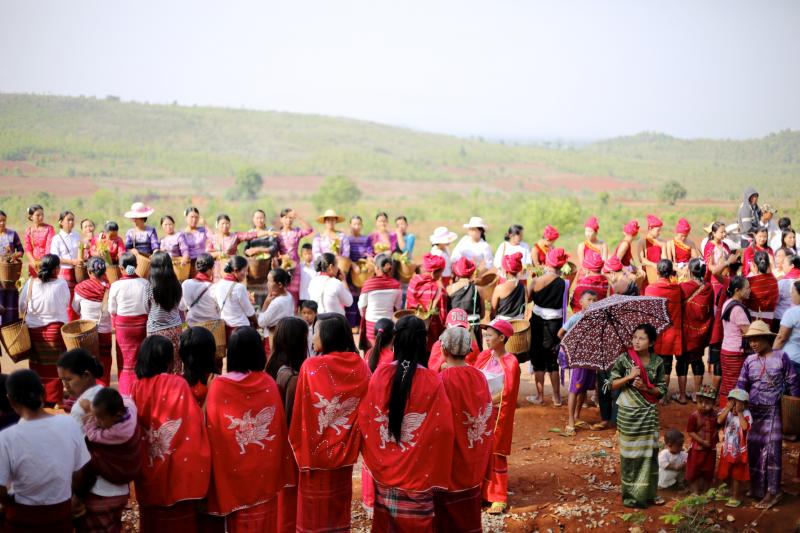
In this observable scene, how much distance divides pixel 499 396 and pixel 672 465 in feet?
6.17

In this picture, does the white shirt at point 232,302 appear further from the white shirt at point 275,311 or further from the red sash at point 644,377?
the red sash at point 644,377

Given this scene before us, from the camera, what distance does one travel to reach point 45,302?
8.61 meters

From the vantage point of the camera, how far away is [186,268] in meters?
11.3

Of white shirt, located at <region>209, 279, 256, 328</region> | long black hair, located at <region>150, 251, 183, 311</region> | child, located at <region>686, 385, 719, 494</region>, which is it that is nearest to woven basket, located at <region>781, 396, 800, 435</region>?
child, located at <region>686, 385, 719, 494</region>

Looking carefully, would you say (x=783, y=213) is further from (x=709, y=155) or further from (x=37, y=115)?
(x=37, y=115)

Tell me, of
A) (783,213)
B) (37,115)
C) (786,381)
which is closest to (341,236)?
A: (786,381)

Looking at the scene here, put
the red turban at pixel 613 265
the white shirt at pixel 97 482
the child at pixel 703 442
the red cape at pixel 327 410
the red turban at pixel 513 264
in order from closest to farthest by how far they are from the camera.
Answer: the white shirt at pixel 97 482, the red cape at pixel 327 410, the child at pixel 703 442, the red turban at pixel 513 264, the red turban at pixel 613 265

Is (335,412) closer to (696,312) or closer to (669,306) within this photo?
(669,306)

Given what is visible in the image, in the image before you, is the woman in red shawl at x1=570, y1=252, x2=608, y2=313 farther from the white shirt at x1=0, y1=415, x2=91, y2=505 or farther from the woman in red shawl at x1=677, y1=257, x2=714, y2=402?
the white shirt at x1=0, y1=415, x2=91, y2=505

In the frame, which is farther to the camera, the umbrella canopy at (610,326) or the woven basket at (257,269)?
the woven basket at (257,269)

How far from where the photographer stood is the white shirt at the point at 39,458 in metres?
4.18

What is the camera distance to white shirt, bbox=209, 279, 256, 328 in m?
8.65

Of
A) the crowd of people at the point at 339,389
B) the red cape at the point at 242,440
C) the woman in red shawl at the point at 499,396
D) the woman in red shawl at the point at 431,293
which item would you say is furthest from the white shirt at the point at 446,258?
the red cape at the point at 242,440

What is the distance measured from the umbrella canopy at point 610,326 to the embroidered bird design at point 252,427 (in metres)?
3.11
